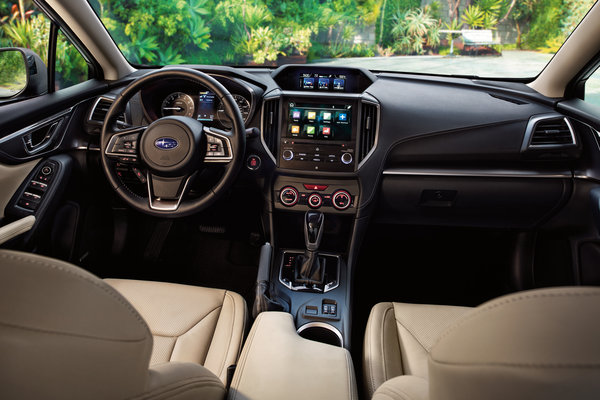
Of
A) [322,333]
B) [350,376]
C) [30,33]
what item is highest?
Answer: [30,33]

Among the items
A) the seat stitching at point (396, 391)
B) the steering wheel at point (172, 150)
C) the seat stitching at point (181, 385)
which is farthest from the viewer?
the steering wheel at point (172, 150)

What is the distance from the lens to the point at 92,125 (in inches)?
85.0

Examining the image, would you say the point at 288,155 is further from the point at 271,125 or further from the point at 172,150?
the point at 172,150

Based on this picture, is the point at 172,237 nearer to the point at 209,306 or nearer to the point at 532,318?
the point at 209,306

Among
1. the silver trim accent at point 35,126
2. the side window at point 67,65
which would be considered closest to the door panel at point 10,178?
the silver trim accent at point 35,126

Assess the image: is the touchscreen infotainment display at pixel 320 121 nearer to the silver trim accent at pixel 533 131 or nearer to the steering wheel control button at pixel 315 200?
the steering wheel control button at pixel 315 200

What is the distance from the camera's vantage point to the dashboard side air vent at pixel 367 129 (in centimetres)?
205

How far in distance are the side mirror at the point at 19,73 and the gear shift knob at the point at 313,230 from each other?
139 cm

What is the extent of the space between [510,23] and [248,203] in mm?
1648

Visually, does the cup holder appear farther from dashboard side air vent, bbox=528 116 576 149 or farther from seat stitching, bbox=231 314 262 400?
dashboard side air vent, bbox=528 116 576 149

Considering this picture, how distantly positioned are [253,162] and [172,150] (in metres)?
0.47

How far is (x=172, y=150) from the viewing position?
5.47 ft

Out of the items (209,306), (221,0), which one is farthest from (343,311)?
(221,0)

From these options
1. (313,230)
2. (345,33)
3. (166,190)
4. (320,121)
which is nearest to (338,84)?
(320,121)
